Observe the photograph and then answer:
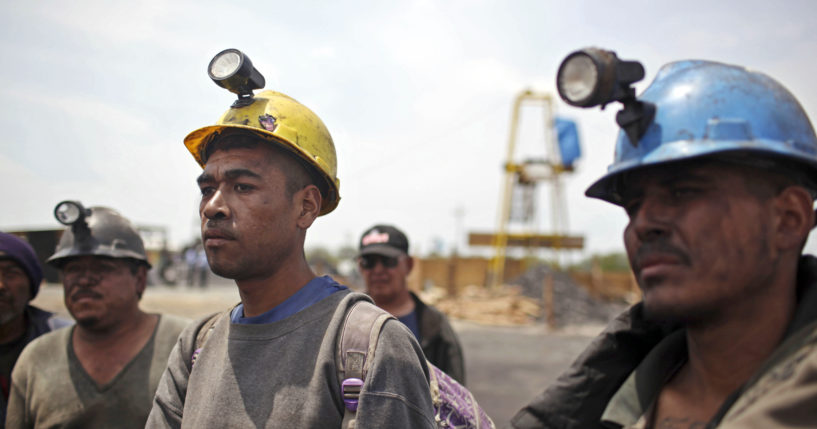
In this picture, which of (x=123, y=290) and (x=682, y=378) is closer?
(x=682, y=378)

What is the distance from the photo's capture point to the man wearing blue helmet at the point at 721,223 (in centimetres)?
127

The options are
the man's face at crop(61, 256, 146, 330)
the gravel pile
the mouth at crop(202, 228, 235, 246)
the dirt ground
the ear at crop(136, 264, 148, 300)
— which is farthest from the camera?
the gravel pile

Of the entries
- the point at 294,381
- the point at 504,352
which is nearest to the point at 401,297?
the point at 294,381

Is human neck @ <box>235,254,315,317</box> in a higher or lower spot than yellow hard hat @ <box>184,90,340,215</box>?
lower

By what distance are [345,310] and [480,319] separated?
51.8 ft

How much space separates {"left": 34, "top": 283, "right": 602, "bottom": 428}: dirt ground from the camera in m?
7.82

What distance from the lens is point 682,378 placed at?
1.56 m

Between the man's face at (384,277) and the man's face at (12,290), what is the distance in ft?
7.67

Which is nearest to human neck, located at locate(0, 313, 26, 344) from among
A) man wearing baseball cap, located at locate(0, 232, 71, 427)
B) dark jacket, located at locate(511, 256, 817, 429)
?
man wearing baseball cap, located at locate(0, 232, 71, 427)

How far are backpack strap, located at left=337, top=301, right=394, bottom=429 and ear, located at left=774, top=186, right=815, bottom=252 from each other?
115 centimetres

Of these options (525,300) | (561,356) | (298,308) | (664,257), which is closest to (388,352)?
(298,308)

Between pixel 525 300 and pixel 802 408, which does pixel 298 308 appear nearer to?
pixel 802 408

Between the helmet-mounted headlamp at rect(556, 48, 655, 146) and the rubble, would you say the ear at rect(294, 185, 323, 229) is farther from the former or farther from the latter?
the rubble

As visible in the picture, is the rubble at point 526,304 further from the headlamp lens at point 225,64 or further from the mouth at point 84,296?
the headlamp lens at point 225,64
